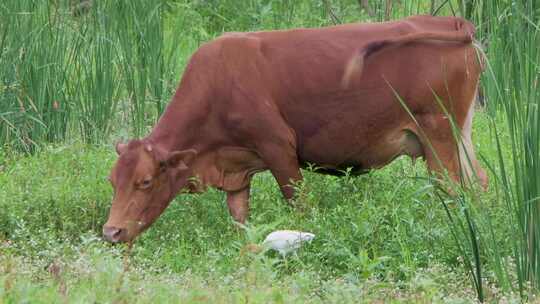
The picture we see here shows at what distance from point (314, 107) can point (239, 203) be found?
74 centimetres

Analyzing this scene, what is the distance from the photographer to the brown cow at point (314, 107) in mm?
8117

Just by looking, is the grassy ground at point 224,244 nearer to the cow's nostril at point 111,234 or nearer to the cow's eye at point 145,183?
the cow's nostril at point 111,234

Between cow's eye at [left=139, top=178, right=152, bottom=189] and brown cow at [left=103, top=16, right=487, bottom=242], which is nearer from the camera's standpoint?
cow's eye at [left=139, top=178, right=152, bottom=189]

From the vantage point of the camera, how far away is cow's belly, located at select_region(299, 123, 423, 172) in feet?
26.9

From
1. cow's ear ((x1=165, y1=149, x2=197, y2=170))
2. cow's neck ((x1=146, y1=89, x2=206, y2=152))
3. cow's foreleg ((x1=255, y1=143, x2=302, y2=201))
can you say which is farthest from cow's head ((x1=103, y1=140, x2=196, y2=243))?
cow's foreleg ((x1=255, y1=143, x2=302, y2=201))

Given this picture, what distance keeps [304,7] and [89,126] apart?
3673 millimetres

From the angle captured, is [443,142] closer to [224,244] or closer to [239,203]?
[239,203]

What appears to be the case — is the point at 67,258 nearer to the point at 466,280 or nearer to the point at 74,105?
the point at 466,280

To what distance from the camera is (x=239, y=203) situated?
8.21 m

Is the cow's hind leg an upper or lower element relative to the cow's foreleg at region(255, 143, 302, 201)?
upper

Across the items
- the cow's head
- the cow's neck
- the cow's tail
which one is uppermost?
the cow's tail

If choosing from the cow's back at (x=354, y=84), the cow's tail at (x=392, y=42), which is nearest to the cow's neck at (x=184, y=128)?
the cow's back at (x=354, y=84)

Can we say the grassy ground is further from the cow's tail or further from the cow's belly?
the cow's tail

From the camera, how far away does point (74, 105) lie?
970 centimetres
